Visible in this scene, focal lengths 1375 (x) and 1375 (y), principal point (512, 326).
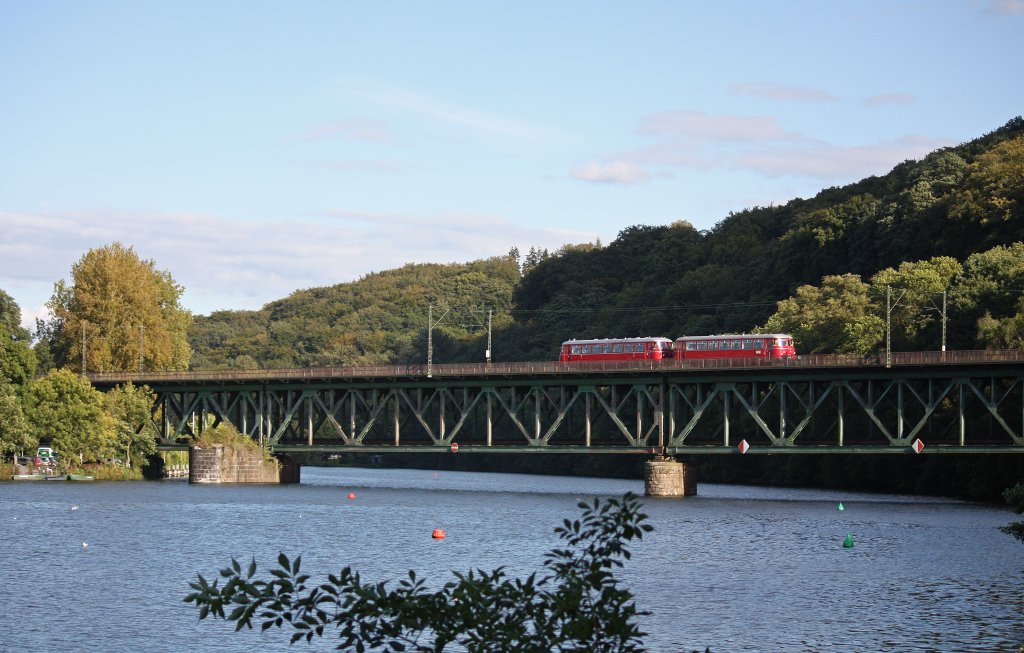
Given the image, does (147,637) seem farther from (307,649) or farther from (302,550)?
(302,550)

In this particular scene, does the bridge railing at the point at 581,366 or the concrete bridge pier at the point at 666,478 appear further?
the concrete bridge pier at the point at 666,478

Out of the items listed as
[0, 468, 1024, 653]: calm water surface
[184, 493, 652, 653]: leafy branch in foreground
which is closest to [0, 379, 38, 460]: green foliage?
[0, 468, 1024, 653]: calm water surface

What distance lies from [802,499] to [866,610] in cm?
6361

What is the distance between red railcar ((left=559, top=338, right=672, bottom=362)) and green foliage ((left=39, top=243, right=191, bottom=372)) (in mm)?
51397

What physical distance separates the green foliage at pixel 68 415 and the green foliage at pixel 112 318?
20.1 meters

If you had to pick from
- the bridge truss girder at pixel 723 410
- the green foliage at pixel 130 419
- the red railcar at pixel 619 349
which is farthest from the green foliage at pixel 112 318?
the red railcar at pixel 619 349

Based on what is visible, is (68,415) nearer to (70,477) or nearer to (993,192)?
(70,477)

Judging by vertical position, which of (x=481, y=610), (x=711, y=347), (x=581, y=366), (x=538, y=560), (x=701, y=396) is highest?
(x=711, y=347)

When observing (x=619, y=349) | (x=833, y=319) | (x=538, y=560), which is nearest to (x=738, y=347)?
(x=619, y=349)

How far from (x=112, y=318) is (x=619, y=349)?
201ft

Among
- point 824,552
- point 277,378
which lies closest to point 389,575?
point 824,552

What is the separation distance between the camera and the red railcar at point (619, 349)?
116m

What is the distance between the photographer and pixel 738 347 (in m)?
113

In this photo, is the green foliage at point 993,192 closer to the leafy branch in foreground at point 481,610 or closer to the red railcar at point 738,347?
the red railcar at point 738,347
